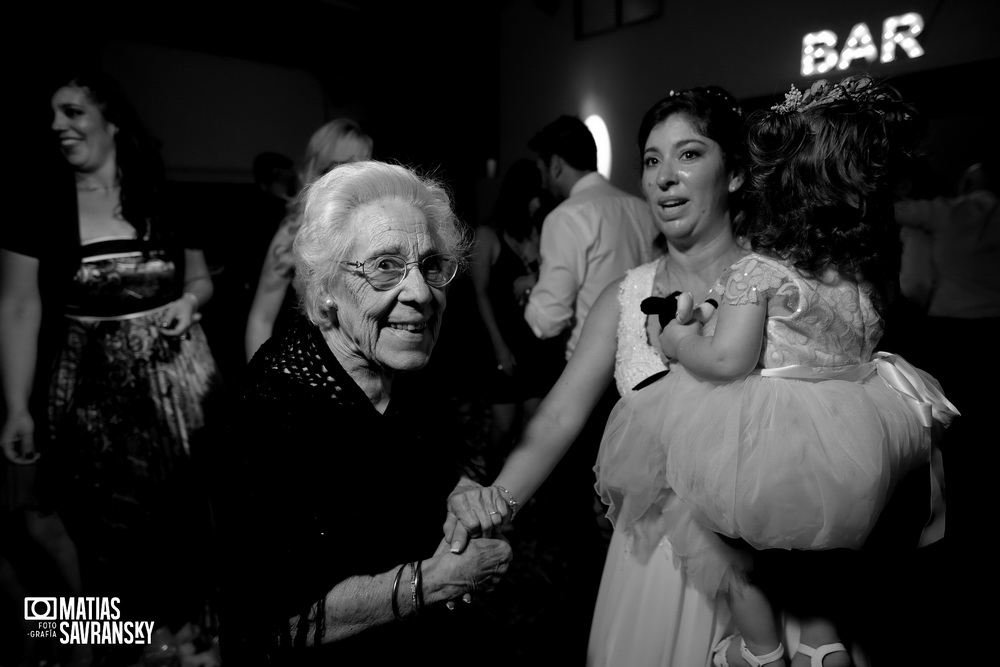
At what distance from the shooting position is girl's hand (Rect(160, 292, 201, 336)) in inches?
94.8

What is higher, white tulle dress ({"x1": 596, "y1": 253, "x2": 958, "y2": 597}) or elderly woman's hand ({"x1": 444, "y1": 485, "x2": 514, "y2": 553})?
white tulle dress ({"x1": 596, "y1": 253, "x2": 958, "y2": 597})

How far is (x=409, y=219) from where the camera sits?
1.34 meters

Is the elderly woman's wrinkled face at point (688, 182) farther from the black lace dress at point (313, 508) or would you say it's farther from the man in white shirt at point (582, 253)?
the man in white shirt at point (582, 253)

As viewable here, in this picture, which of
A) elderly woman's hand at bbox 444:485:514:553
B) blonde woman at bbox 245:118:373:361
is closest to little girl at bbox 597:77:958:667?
elderly woman's hand at bbox 444:485:514:553

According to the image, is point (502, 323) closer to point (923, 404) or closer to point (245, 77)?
point (923, 404)

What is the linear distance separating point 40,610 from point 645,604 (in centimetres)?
231

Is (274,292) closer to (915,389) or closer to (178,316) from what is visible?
(178,316)

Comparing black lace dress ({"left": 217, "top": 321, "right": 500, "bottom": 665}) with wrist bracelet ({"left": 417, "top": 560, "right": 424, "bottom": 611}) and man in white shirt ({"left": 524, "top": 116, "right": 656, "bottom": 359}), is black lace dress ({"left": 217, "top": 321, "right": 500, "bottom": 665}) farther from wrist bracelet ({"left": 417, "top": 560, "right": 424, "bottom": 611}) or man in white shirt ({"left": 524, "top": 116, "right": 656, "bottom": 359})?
man in white shirt ({"left": 524, "top": 116, "right": 656, "bottom": 359})

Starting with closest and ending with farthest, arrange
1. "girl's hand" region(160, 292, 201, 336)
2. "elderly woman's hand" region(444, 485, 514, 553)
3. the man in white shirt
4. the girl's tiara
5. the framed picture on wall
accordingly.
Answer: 1. "elderly woman's hand" region(444, 485, 514, 553)
2. the girl's tiara
3. "girl's hand" region(160, 292, 201, 336)
4. the man in white shirt
5. the framed picture on wall

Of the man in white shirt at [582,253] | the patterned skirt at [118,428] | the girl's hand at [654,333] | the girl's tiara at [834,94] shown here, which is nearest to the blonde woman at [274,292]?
the patterned skirt at [118,428]

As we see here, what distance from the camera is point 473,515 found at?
1.31m

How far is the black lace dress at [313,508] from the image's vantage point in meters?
1.17

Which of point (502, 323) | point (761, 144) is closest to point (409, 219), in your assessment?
point (761, 144)

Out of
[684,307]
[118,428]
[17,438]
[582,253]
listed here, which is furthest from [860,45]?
[17,438]
